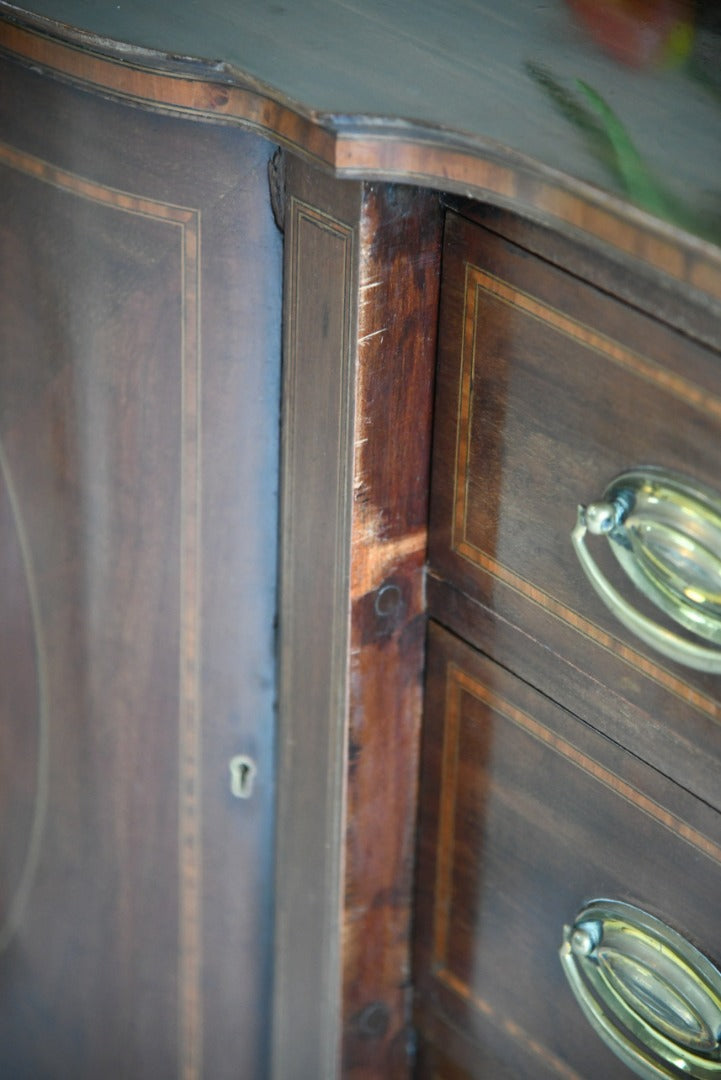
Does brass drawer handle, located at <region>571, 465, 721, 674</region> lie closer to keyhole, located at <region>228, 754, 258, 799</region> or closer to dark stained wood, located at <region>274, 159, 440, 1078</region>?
dark stained wood, located at <region>274, 159, 440, 1078</region>

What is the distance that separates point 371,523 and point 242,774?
15 cm

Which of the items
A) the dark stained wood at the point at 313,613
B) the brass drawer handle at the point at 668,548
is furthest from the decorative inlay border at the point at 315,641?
the brass drawer handle at the point at 668,548

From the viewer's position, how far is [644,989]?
55cm

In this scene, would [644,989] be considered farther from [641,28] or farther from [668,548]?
[641,28]

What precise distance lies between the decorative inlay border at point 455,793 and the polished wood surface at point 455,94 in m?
0.20

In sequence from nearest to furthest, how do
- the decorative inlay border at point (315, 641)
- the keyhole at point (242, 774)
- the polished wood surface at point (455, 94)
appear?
1. the polished wood surface at point (455, 94)
2. the decorative inlay border at point (315, 641)
3. the keyhole at point (242, 774)

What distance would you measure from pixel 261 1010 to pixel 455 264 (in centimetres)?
36

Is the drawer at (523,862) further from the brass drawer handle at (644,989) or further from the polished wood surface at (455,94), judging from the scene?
the polished wood surface at (455,94)

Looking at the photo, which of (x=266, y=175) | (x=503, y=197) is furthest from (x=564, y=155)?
(x=266, y=175)

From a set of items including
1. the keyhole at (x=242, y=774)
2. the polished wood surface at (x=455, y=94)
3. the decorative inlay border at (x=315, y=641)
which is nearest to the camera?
the polished wood surface at (x=455, y=94)

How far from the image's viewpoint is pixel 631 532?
18.8 inches

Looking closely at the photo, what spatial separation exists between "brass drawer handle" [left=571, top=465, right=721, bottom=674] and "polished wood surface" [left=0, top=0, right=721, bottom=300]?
0.26ft

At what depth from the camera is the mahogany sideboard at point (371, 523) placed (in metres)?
0.47

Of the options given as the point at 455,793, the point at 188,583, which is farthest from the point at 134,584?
the point at 455,793
